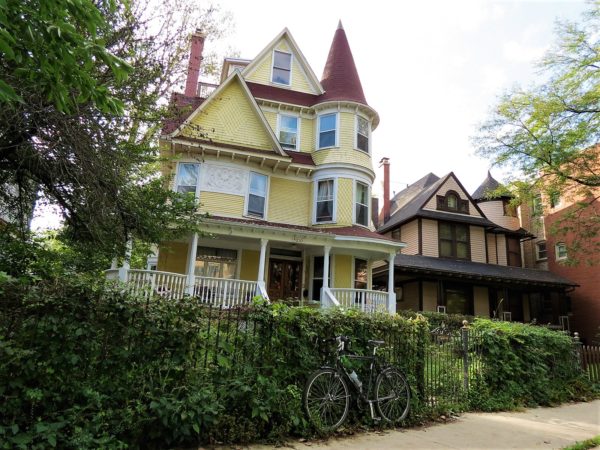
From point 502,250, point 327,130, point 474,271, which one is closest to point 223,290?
point 327,130

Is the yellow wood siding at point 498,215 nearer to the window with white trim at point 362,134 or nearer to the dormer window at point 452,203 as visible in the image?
the dormer window at point 452,203

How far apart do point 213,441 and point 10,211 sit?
7513 millimetres

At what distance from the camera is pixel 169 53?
8.95 meters

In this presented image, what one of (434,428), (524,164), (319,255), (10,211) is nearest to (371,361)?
(434,428)

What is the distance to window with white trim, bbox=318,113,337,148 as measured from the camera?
57.5 ft

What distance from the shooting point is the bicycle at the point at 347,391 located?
5578 mm

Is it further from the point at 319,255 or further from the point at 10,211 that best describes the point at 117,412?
the point at 319,255

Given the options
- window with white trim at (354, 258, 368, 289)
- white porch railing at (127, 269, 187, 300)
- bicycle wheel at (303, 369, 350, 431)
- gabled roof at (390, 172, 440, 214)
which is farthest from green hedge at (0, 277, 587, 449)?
gabled roof at (390, 172, 440, 214)

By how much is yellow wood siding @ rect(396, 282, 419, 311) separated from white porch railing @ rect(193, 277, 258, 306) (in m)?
11.4

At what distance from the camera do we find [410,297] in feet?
73.3

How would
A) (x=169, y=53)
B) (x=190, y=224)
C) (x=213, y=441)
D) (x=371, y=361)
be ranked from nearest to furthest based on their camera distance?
(x=213, y=441) → (x=371, y=361) → (x=169, y=53) → (x=190, y=224)

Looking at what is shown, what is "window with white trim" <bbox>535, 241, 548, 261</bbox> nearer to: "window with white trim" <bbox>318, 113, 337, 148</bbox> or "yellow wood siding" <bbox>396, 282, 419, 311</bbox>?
"yellow wood siding" <bbox>396, 282, 419, 311</bbox>

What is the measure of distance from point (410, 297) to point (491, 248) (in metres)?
6.27

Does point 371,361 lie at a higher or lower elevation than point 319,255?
lower
